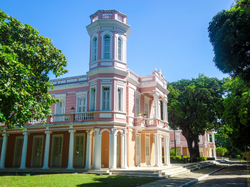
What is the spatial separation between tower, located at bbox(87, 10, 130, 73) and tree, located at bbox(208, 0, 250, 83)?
28.3 ft

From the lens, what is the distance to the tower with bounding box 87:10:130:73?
63.1 ft

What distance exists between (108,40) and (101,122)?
730 cm

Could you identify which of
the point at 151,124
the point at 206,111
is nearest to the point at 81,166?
the point at 151,124

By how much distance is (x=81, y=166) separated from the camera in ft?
64.7

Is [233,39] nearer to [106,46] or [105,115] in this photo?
[105,115]

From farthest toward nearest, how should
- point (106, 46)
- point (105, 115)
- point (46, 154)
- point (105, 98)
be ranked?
point (106, 46), point (46, 154), point (105, 98), point (105, 115)

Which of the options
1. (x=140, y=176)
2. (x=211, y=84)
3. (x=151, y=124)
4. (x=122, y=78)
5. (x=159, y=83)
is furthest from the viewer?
(x=211, y=84)

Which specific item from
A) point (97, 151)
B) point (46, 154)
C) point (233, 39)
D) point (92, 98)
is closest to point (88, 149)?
point (97, 151)

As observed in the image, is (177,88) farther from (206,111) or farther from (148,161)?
(148,161)

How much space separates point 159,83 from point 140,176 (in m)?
10.4

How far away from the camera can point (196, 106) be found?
3034 cm

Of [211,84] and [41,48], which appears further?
[211,84]

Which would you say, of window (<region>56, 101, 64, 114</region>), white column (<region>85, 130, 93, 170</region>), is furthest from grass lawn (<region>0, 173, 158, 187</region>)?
window (<region>56, 101, 64, 114</region>)

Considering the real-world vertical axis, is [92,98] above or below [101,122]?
above
